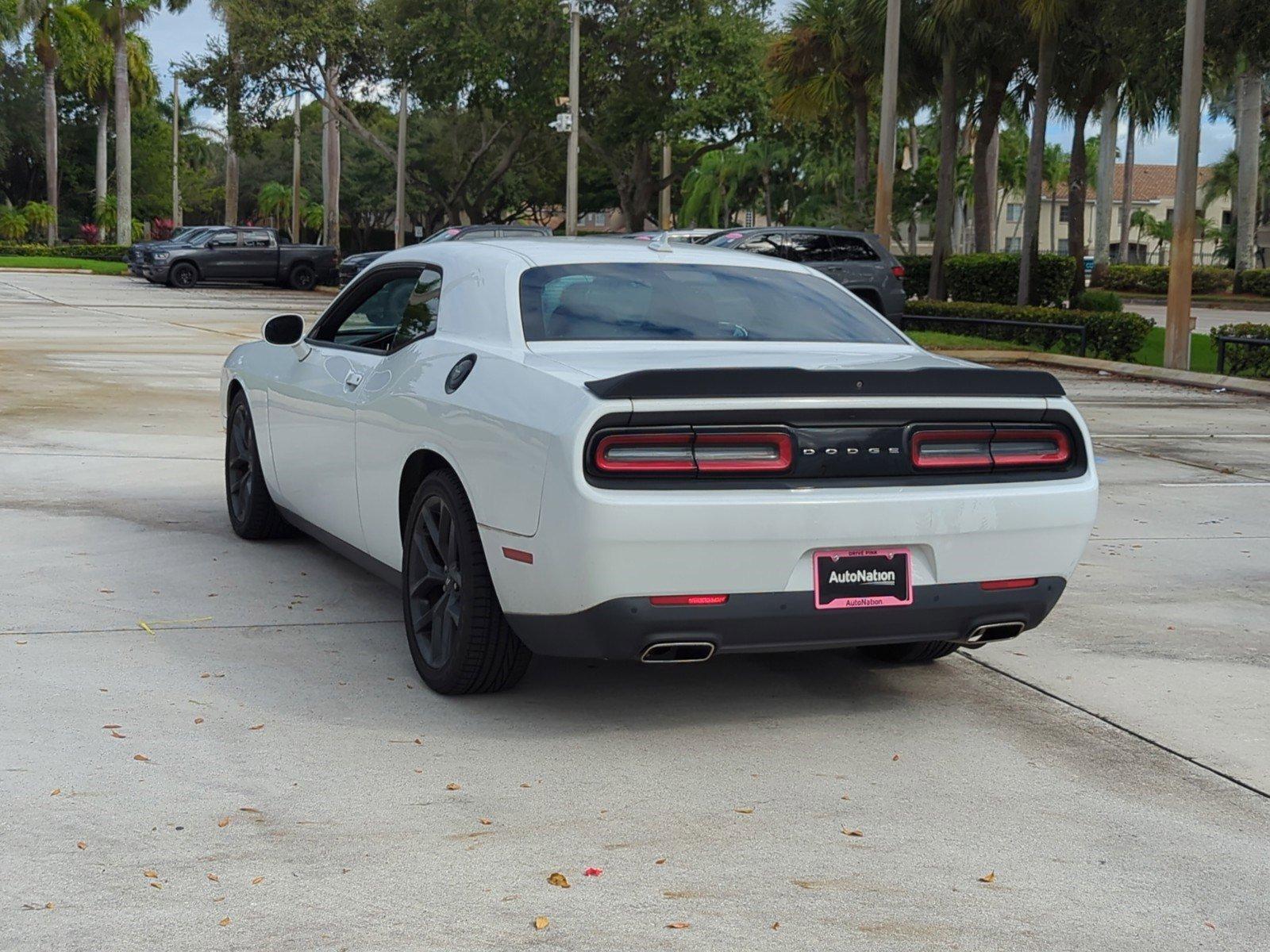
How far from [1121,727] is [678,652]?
158 centimetres

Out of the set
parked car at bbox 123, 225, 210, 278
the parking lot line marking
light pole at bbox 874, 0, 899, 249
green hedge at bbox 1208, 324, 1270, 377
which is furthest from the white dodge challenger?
parked car at bbox 123, 225, 210, 278

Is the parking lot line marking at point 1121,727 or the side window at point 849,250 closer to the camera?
the parking lot line marking at point 1121,727

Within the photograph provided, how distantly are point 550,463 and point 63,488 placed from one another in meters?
5.69

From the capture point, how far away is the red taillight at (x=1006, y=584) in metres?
5.25

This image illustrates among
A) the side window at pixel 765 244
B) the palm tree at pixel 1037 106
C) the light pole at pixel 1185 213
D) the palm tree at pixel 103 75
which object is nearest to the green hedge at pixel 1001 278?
the palm tree at pixel 1037 106

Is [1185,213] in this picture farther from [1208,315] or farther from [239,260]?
[239,260]

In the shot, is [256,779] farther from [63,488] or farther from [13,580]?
[63,488]

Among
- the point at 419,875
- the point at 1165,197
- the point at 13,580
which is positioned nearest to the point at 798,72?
the point at 13,580

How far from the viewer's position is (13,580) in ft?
23.5

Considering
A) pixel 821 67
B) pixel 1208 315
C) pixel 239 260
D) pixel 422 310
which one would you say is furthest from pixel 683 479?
pixel 239 260

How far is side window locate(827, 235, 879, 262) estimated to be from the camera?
24.2 meters

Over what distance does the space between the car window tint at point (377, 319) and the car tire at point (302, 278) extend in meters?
39.3

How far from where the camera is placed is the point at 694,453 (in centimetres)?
491

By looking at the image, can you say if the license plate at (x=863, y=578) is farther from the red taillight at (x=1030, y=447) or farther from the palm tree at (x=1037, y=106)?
the palm tree at (x=1037, y=106)
